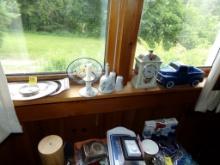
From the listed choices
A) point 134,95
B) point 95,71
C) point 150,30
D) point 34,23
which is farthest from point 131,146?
point 34,23

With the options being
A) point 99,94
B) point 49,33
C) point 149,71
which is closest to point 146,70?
point 149,71

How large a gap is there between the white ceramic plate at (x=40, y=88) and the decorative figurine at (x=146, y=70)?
18.2 inches

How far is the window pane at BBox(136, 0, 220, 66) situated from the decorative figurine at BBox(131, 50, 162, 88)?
0.12m

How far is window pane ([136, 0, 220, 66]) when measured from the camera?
3.34ft

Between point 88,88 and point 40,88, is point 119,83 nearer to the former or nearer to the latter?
point 88,88

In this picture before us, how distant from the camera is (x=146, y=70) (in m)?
1.00

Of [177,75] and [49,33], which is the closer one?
[49,33]

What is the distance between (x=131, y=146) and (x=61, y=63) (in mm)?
607

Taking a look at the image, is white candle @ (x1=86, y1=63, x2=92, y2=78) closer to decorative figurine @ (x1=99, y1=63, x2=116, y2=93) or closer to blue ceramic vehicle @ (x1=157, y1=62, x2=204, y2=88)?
decorative figurine @ (x1=99, y1=63, x2=116, y2=93)

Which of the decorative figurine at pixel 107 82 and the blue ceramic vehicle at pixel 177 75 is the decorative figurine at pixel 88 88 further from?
the blue ceramic vehicle at pixel 177 75

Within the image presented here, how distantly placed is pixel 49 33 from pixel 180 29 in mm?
785

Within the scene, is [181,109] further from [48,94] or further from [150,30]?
[48,94]

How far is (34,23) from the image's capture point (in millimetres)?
902

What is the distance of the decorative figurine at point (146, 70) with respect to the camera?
975 mm
